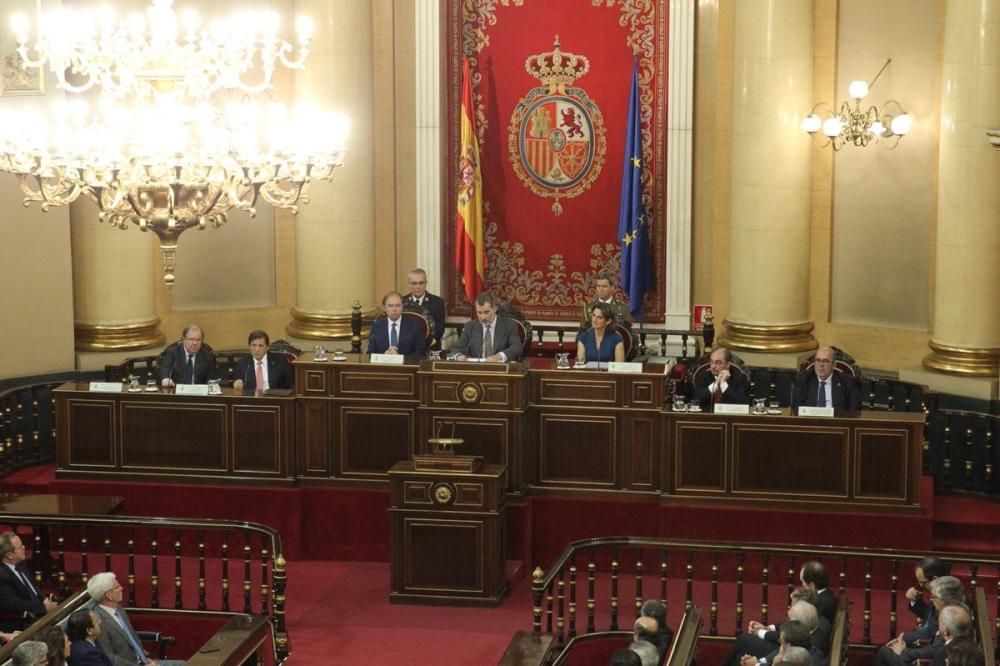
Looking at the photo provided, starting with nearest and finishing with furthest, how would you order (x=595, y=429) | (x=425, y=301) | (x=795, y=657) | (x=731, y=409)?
(x=795, y=657) < (x=731, y=409) < (x=595, y=429) < (x=425, y=301)

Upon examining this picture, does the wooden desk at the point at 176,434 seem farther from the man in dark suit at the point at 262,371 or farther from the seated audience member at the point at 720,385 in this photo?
the seated audience member at the point at 720,385

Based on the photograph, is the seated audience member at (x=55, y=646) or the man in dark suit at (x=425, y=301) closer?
the seated audience member at (x=55, y=646)

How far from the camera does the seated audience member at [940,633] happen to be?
775cm

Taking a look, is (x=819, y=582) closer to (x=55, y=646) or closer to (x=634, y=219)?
(x=55, y=646)

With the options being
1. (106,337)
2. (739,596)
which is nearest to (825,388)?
(739,596)

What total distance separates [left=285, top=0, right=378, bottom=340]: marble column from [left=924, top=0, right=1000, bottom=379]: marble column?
4.94m

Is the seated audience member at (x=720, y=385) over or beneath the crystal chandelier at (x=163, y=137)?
beneath

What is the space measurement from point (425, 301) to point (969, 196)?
4.28 m

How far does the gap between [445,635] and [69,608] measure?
2436 mm

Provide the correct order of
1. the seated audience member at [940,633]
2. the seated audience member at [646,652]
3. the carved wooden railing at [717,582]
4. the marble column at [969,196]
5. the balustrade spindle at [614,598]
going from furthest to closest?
the marble column at [969,196] < the balustrade spindle at [614,598] < the carved wooden railing at [717,582] < the seated audience member at [940,633] < the seated audience member at [646,652]

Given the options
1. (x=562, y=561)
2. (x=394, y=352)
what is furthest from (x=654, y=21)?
(x=562, y=561)

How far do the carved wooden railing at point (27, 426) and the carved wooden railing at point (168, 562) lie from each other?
3.27 ft

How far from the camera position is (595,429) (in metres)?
11.2

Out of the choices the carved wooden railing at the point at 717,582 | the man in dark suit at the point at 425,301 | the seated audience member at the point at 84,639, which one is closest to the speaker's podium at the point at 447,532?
the carved wooden railing at the point at 717,582
